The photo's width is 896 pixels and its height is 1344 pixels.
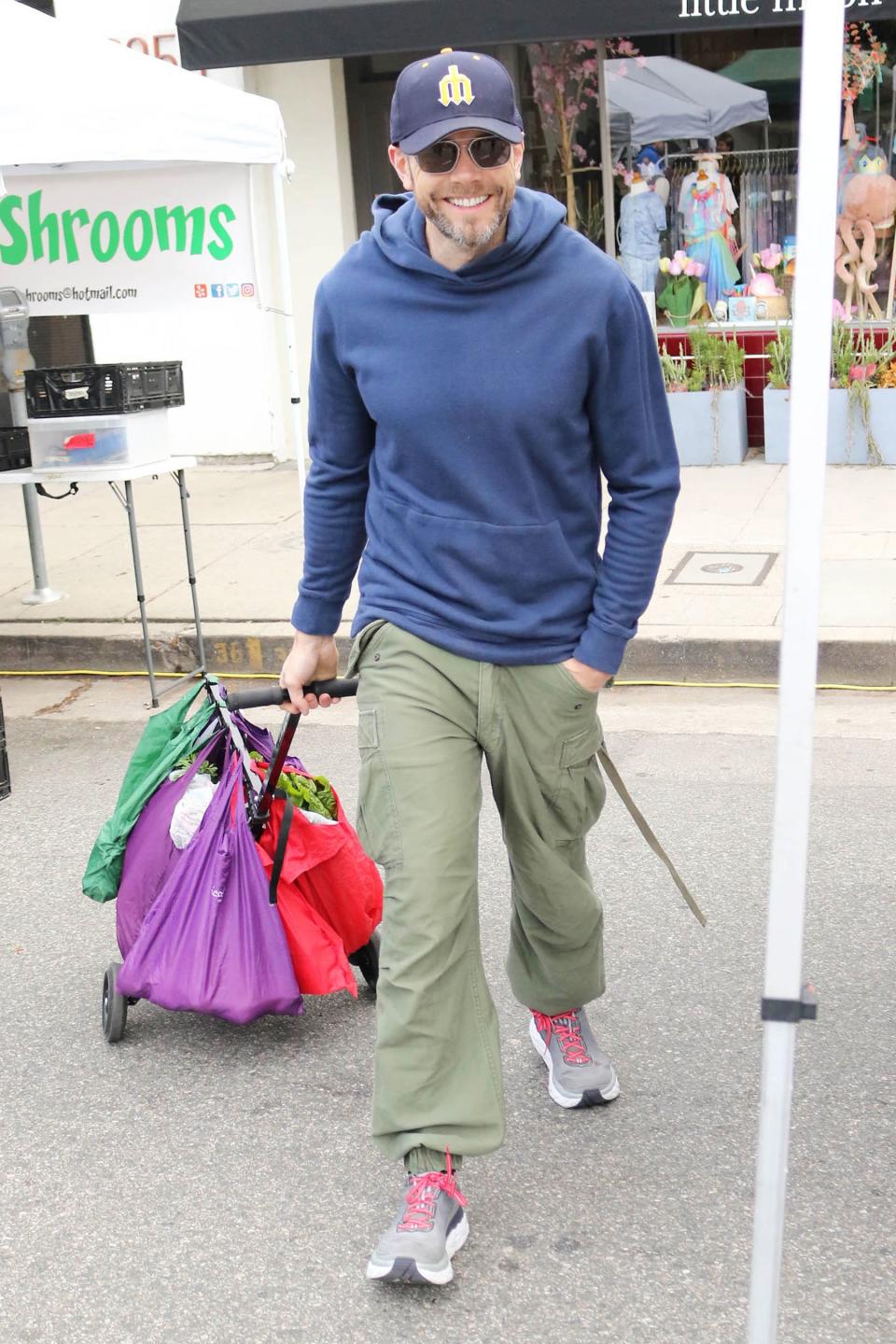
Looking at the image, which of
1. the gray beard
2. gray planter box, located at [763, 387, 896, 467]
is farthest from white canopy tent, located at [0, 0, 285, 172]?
gray planter box, located at [763, 387, 896, 467]

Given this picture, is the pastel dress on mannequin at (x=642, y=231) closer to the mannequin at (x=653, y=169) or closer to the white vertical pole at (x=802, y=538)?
the mannequin at (x=653, y=169)

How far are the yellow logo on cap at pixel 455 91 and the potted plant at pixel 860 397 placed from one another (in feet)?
22.9

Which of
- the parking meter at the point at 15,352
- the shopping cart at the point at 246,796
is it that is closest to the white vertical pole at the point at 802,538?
the shopping cart at the point at 246,796

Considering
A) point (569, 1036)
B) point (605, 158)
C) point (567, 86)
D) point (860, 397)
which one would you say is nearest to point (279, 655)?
point (569, 1036)

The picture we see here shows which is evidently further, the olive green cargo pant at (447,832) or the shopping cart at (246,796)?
the shopping cart at (246,796)

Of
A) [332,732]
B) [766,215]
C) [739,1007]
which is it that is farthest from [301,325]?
[739,1007]

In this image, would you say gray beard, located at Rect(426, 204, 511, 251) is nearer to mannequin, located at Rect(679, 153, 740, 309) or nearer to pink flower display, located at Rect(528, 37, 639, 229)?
pink flower display, located at Rect(528, 37, 639, 229)

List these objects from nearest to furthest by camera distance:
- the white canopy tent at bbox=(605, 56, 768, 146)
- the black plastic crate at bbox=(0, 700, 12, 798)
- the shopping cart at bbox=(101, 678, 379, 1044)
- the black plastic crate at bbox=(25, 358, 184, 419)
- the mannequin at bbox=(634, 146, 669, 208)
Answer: the shopping cart at bbox=(101, 678, 379, 1044) → the black plastic crate at bbox=(0, 700, 12, 798) → the black plastic crate at bbox=(25, 358, 184, 419) → the white canopy tent at bbox=(605, 56, 768, 146) → the mannequin at bbox=(634, 146, 669, 208)

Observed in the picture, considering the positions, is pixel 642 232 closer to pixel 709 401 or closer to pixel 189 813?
pixel 709 401

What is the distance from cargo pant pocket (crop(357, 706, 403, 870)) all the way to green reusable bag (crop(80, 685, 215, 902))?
3.02 feet

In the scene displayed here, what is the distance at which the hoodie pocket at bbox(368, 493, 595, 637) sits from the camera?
114 inches

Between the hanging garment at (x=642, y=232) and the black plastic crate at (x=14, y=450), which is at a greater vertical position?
the hanging garment at (x=642, y=232)

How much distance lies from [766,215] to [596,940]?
27.9 feet

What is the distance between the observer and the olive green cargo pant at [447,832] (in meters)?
2.82
